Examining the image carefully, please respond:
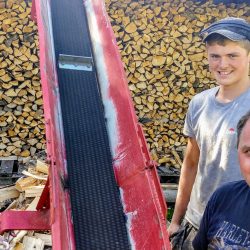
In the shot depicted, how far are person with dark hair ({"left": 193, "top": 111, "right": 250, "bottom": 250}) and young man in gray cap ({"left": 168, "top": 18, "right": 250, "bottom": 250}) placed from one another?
1.55ft

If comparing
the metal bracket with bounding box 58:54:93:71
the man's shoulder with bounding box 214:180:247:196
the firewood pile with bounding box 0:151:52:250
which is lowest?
the firewood pile with bounding box 0:151:52:250

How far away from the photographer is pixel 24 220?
2773 millimetres

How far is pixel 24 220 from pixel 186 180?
1.08m

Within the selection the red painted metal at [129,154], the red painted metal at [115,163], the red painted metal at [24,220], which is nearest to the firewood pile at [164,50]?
the red painted metal at [129,154]

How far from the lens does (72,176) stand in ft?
9.80

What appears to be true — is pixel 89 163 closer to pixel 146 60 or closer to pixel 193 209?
A: pixel 193 209

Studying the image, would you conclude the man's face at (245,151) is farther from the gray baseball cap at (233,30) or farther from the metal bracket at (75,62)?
the metal bracket at (75,62)

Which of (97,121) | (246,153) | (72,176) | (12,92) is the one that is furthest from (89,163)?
(12,92)

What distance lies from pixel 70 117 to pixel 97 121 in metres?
0.22

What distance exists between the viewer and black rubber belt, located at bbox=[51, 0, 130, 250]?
8.88 feet

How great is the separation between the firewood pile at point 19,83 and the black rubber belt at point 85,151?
3.49 feet

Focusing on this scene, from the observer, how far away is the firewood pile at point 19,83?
5.18 meters

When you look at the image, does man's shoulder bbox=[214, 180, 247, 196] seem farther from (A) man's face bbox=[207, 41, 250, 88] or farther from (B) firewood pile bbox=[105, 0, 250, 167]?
(B) firewood pile bbox=[105, 0, 250, 167]

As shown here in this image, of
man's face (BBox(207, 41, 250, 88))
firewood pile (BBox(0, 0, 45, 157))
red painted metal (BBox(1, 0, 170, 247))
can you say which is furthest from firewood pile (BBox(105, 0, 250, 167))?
man's face (BBox(207, 41, 250, 88))
